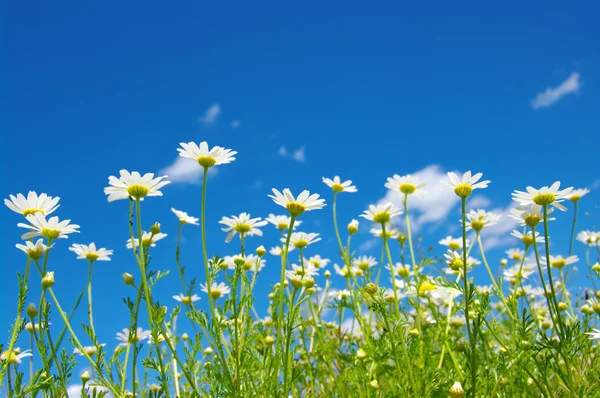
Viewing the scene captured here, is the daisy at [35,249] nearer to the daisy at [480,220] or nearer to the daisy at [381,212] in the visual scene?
the daisy at [381,212]

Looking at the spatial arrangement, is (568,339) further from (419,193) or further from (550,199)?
(419,193)

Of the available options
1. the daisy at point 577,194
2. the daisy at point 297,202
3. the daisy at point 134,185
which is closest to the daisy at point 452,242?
the daisy at point 577,194

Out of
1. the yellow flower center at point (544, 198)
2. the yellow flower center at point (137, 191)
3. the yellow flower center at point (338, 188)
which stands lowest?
the yellow flower center at point (544, 198)

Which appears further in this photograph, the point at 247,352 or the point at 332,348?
the point at 332,348

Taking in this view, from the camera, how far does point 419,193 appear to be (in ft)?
12.0

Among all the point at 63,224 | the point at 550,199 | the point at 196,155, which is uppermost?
the point at 196,155

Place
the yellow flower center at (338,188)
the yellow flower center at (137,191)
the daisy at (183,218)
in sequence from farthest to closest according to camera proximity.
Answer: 1. the yellow flower center at (338,188)
2. the daisy at (183,218)
3. the yellow flower center at (137,191)

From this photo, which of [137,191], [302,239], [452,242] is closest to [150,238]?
[137,191]

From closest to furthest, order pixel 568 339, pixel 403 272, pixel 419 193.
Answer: pixel 568 339 < pixel 419 193 < pixel 403 272

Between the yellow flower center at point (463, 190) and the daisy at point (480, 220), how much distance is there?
939 mm

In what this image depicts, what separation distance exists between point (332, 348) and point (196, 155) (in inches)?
84.8

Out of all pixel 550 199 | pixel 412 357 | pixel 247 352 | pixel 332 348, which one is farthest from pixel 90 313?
pixel 550 199

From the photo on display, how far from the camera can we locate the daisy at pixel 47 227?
262 cm

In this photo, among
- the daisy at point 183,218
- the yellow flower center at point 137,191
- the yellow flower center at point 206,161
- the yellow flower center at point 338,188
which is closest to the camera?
the yellow flower center at point 137,191
